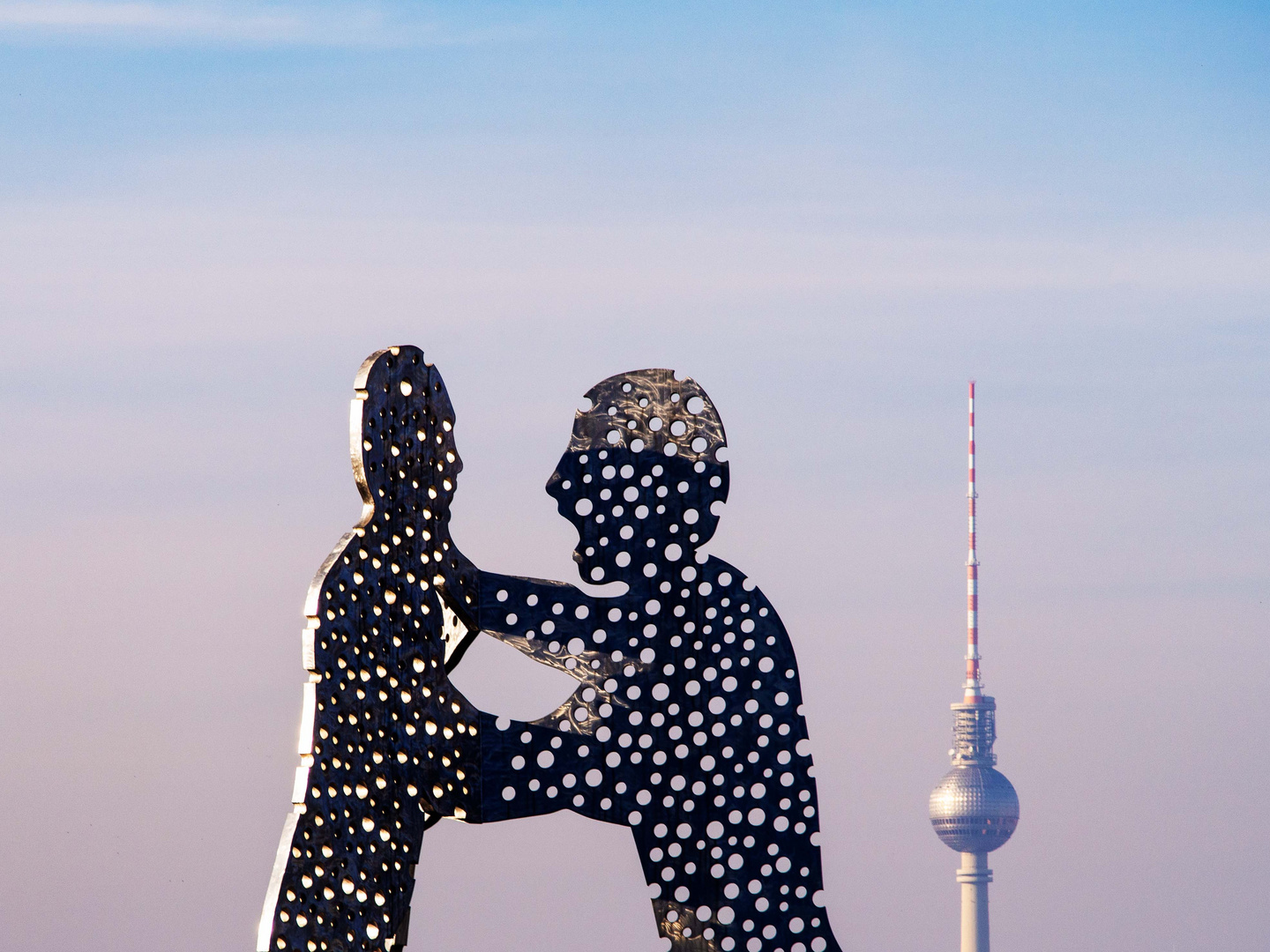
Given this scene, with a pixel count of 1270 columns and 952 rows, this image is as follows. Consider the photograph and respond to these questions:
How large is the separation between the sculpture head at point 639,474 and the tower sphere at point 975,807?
113 m

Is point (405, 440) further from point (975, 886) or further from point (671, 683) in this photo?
point (975, 886)

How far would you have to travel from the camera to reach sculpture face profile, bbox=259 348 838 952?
11664 millimetres

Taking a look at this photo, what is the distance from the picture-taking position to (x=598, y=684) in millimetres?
12688

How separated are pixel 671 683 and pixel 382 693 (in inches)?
77.0

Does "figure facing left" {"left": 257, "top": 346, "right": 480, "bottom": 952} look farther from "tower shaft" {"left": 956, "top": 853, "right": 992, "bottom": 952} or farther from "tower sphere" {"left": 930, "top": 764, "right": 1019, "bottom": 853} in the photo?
"tower shaft" {"left": 956, "top": 853, "right": 992, "bottom": 952}

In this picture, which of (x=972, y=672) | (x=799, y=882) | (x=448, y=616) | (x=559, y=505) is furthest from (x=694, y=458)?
(x=972, y=672)

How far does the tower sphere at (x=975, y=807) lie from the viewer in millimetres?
124625

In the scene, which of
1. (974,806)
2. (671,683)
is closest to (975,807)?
(974,806)

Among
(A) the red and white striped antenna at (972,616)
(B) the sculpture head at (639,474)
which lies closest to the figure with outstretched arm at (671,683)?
(B) the sculpture head at (639,474)

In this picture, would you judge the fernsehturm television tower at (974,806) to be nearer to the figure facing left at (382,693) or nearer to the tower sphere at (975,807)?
the tower sphere at (975,807)

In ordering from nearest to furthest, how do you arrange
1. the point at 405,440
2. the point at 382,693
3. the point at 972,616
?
the point at 382,693
the point at 405,440
the point at 972,616

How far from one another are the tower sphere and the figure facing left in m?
114

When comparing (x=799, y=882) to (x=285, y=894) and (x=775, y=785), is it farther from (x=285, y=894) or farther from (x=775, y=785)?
(x=285, y=894)

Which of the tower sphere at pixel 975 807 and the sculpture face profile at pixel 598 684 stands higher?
the tower sphere at pixel 975 807
